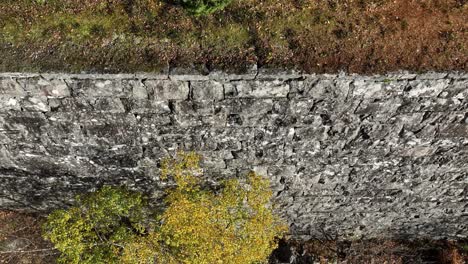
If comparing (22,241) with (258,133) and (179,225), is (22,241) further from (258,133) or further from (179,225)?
(258,133)

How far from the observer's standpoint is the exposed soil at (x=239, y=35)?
22.4ft

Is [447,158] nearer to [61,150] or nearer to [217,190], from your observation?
[217,190]

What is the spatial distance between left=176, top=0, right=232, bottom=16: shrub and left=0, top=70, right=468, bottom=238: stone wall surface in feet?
4.01

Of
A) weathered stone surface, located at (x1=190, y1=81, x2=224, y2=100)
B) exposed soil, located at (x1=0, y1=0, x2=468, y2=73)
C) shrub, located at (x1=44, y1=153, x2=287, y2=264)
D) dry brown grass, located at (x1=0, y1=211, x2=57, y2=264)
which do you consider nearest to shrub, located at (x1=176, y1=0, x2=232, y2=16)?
exposed soil, located at (x1=0, y1=0, x2=468, y2=73)

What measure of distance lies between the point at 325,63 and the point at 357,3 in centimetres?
143

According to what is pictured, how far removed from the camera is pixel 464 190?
9.59 metres

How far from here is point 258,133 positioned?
7734mm

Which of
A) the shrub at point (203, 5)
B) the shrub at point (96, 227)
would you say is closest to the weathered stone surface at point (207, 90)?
the shrub at point (203, 5)

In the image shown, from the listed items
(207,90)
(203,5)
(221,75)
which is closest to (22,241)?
(207,90)

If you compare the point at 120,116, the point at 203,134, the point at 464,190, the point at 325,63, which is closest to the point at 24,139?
the point at 120,116

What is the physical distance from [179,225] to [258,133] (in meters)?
2.27

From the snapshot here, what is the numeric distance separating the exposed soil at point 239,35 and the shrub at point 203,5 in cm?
17

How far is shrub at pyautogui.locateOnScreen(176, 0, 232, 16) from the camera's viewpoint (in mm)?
7019

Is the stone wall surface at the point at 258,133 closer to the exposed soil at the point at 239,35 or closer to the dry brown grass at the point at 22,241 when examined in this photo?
the exposed soil at the point at 239,35
